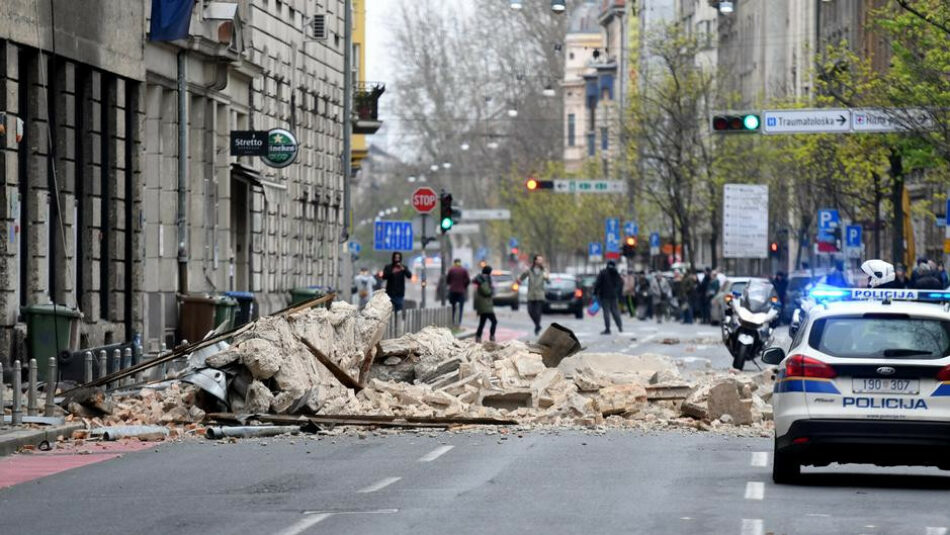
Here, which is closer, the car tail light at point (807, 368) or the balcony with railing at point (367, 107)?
the car tail light at point (807, 368)

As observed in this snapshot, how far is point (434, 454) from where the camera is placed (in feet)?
66.3

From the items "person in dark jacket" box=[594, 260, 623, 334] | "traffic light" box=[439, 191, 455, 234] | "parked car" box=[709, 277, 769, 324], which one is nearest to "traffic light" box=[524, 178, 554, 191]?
"parked car" box=[709, 277, 769, 324]

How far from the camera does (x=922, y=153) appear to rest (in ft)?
168

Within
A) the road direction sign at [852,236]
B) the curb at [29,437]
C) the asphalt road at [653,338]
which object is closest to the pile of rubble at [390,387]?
the curb at [29,437]

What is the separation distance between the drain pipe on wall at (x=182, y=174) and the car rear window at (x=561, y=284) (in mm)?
38634

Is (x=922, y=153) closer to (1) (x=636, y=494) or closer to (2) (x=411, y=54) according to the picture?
(1) (x=636, y=494)

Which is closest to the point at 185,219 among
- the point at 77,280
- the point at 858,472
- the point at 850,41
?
the point at 77,280

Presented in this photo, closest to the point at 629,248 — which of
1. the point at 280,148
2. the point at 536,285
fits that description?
the point at 536,285

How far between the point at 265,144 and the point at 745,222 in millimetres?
30857

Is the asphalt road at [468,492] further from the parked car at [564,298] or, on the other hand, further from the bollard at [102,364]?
the parked car at [564,298]

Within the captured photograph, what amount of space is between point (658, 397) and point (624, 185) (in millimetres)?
65566

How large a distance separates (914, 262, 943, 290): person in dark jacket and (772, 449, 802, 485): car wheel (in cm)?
1867

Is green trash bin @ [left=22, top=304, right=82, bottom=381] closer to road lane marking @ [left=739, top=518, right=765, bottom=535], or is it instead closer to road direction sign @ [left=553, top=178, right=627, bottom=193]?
road lane marking @ [left=739, top=518, right=765, bottom=535]

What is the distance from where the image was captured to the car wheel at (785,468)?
55.7ft
